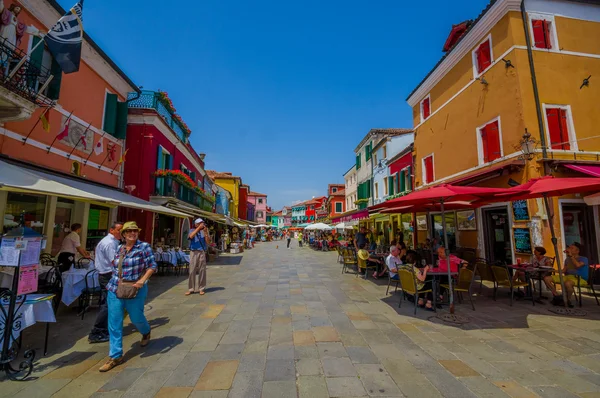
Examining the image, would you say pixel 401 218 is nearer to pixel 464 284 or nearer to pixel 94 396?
pixel 464 284

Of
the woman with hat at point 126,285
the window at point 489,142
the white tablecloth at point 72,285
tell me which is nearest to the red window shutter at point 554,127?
the window at point 489,142

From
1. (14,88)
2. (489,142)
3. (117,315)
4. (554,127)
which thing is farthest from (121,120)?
(554,127)

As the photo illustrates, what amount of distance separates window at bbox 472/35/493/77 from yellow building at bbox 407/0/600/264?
0.11 feet

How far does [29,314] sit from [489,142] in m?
11.6

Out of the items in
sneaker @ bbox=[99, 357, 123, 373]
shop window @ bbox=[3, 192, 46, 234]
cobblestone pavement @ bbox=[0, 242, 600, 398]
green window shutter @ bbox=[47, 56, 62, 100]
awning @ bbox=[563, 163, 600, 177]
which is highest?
green window shutter @ bbox=[47, 56, 62, 100]

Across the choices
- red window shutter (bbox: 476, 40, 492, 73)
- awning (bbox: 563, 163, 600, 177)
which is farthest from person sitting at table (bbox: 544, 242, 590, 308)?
red window shutter (bbox: 476, 40, 492, 73)

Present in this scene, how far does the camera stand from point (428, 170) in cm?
A: 1309

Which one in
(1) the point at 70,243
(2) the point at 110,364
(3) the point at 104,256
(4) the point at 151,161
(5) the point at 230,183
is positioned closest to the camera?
(2) the point at 110,364

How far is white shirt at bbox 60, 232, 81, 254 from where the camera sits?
5.75 metres

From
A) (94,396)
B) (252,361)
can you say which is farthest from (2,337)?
(252,361)

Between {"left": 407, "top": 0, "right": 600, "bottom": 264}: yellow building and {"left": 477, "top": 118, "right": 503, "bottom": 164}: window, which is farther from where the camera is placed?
{"left": 477, "top": 118, "right": 503, "bottom": 164}: window

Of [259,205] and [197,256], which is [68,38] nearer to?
[197,256]

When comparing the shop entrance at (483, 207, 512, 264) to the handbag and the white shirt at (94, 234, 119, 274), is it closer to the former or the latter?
the handbag

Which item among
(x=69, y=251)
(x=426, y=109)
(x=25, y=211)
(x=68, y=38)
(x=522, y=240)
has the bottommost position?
(x=69, y=251)
